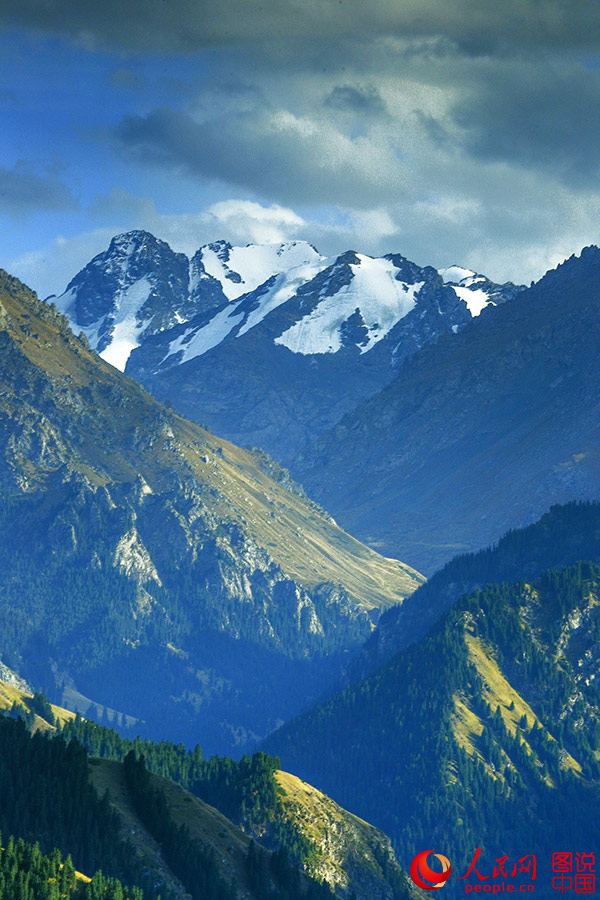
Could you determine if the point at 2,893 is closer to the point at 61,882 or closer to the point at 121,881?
the point at 61,882

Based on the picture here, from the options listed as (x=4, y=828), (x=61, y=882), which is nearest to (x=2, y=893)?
(x=61, y=882)

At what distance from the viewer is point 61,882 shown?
177 metres

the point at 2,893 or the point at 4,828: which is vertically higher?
the point at 4,828

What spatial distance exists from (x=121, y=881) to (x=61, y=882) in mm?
22712

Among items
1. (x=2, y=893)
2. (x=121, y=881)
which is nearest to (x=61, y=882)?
(x=2, y=893)

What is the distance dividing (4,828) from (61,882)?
23.2 meters

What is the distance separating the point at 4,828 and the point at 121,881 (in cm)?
1724

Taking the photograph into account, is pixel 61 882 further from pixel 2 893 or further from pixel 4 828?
pixel 4 828

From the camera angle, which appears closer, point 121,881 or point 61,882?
point 61,882

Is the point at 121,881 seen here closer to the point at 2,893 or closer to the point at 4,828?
the point at 4,828

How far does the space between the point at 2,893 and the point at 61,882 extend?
9212 millimetres

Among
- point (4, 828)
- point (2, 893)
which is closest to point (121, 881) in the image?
point (4, 828)

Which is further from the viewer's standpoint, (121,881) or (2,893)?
(121,881)

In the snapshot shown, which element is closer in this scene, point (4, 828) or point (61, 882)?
point (61, 882)
